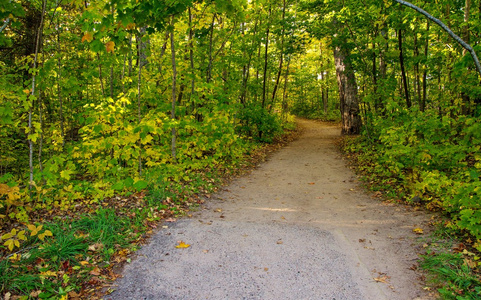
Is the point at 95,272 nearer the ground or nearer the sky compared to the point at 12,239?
nearer the ground

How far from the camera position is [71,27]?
26.9 ft

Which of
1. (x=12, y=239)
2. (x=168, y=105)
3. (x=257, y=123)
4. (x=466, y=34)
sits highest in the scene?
(x=466, y=34)

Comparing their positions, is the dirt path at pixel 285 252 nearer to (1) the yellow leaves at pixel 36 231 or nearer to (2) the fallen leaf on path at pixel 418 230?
(2) the fallen leaf on path at pixel 418 230

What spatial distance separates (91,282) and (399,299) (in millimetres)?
3258

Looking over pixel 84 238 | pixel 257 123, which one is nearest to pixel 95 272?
pixel 84 238

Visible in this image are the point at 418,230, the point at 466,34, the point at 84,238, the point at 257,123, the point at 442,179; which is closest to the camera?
the point at 84,238

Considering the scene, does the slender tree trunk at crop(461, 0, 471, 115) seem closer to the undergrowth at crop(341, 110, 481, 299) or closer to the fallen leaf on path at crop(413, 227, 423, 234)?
the undergrowth at crop(341, 110, 481, 299)

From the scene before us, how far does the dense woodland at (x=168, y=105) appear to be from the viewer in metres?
4.29

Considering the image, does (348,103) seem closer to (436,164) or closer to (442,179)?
(436,164)

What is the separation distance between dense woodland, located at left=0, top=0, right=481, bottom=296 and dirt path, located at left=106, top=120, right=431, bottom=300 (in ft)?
3.10

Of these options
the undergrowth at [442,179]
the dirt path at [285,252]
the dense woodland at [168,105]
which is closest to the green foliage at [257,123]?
the dense woodland at [168,105]

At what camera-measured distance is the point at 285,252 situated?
3926 mm

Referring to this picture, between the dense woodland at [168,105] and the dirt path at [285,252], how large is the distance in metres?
0.94

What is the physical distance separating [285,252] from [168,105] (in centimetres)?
503
